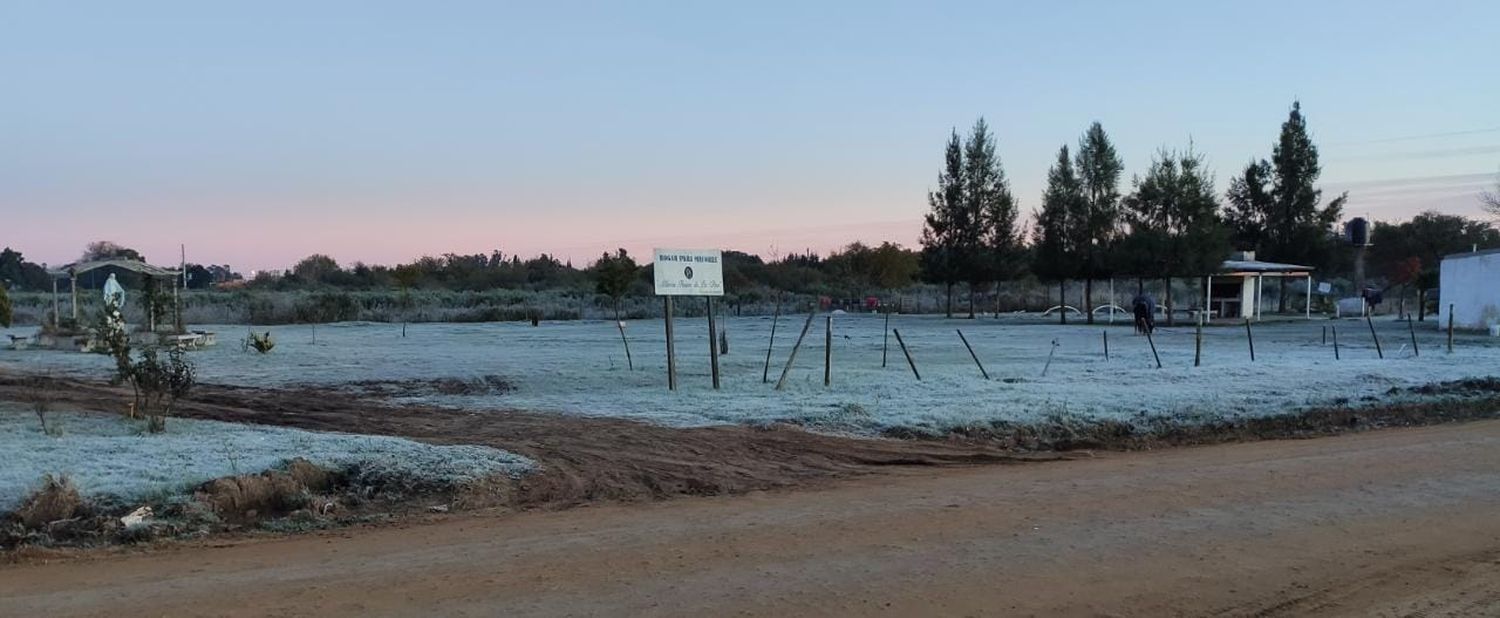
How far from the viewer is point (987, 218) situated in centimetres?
5353

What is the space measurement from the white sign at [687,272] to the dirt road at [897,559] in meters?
8.49

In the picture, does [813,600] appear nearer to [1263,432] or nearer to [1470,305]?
[1263,432]

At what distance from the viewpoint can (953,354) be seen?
25.1 meters

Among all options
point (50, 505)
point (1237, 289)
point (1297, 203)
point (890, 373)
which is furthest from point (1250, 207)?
point (50, 505)

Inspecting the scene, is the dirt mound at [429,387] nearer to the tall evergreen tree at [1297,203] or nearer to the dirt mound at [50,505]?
the dirt mound at [50,505]

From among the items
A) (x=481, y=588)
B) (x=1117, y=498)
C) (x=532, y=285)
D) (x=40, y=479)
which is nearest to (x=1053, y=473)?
(x=1117, y=498)

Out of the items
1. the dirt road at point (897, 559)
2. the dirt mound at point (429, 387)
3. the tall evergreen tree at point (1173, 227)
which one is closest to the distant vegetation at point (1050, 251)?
the tall evergreen tree at point (1173, 227)

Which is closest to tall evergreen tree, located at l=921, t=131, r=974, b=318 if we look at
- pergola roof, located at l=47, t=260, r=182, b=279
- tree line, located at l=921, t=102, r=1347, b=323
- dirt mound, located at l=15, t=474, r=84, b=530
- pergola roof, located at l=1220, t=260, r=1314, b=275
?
tree line, located at l=921, t=102, r=1347, b=323

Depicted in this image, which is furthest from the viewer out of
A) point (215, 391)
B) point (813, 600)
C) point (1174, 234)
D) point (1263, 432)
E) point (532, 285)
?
point (532, 285)

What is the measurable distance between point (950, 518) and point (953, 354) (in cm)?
1762

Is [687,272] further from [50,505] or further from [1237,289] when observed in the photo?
[1237,289]

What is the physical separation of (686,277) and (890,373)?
4.37 metres

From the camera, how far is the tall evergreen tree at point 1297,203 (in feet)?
190

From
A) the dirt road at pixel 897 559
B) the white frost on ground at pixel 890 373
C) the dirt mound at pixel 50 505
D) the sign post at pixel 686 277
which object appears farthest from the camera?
the sign post at pixel 686 277
